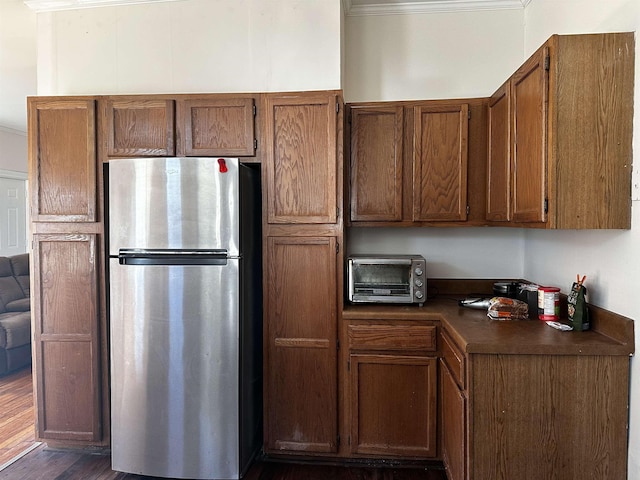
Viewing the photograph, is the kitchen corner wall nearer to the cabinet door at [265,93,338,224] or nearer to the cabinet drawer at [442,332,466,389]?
the cabinet door at [265,93,338,224]

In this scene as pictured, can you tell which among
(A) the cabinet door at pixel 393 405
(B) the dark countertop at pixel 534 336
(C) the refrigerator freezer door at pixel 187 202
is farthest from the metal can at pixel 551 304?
(C) the refrigerator freezer door at pixel 187 202

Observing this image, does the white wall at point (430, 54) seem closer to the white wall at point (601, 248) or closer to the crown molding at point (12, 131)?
the white wall at point (601, 248)

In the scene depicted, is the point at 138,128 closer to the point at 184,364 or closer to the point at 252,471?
the point at 184,364

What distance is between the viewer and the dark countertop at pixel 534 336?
156cm

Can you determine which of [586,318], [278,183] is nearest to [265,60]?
[278,183]

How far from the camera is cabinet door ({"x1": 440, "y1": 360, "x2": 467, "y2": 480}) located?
1.71 metres

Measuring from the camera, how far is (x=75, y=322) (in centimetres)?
239

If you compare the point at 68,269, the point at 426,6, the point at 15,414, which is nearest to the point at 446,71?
the point at 426,6

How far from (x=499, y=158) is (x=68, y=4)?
9.03ft

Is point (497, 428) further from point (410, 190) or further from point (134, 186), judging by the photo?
point (134, 186)

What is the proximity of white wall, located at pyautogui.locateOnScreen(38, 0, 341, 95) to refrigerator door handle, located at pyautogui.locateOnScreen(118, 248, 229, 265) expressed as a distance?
3.49 feet

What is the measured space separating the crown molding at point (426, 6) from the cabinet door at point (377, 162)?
803 mm

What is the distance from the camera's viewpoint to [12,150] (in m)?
5.42

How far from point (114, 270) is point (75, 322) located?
53 centimetres
